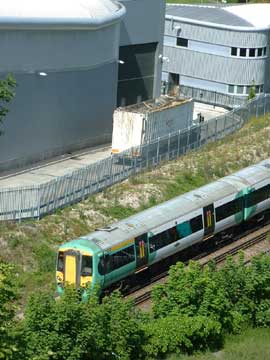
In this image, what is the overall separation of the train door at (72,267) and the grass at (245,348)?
535 centimetres

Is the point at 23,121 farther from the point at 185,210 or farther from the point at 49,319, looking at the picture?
the point at 49,319

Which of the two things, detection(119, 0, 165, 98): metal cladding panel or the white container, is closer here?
the white container

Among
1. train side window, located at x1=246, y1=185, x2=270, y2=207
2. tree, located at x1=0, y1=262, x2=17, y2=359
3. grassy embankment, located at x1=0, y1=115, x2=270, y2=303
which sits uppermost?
tree, located at x1=0, y1=262, x2=17, y2=359

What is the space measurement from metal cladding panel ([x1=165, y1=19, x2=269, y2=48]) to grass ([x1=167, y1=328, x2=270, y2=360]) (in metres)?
36.3

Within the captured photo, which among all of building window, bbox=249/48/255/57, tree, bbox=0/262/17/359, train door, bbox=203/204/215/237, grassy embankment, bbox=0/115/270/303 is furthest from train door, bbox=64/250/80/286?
building window, bbox=249/48/255/57

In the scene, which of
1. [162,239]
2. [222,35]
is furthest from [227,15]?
[162,239]

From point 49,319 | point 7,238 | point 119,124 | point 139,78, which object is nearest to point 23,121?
point 119,124

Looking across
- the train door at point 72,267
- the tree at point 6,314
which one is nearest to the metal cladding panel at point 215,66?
the train door at point 72,267

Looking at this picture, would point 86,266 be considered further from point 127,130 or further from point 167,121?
point 167,121

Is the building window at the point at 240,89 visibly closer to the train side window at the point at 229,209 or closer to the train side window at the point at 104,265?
the train side window at the point at 229,209

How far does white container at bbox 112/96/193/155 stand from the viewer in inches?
1740

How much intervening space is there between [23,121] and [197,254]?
11934mm

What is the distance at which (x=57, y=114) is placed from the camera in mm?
45500

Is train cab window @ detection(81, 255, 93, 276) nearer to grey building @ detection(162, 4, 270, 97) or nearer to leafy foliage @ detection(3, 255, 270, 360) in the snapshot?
leafy foliage @ detection(3, 255, 270, 360)
